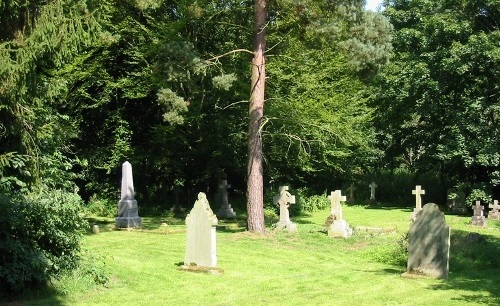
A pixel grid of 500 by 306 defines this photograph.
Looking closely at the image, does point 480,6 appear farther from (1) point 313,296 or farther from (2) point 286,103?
(1) point 313,296

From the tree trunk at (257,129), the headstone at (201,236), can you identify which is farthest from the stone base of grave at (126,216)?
the headstone at (201,236)

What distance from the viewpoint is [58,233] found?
1025 cm

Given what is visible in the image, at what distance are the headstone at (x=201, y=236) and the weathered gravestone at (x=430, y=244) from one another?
3.88 m

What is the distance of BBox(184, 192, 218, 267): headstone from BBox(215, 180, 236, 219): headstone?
15.3m

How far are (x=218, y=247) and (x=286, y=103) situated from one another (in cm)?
963

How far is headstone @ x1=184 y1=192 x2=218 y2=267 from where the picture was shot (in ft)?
41.1

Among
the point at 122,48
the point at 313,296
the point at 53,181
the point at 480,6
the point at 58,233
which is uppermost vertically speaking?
the point at 480,6

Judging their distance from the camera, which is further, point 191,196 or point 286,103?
point 191,196

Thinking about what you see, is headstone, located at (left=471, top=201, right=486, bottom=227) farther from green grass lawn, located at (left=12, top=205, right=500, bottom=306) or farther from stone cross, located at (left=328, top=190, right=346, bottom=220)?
green grass lawn, located at (left=12, top=205, right=500, bottom=306)

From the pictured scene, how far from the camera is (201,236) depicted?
41.3 feet

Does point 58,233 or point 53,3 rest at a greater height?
point 53,3

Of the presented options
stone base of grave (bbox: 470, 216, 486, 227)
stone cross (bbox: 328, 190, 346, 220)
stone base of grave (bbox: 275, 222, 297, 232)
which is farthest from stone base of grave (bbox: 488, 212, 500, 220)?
stone base of grave (bbox: 275, 222, 297, 232)

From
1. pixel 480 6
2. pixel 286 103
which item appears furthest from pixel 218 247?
pixel 480 6

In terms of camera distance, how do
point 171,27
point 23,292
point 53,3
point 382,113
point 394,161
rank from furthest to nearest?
1. point 394,161
2. point 382,113
3. point 171,27
4. point 53,3
5. point 23,292
